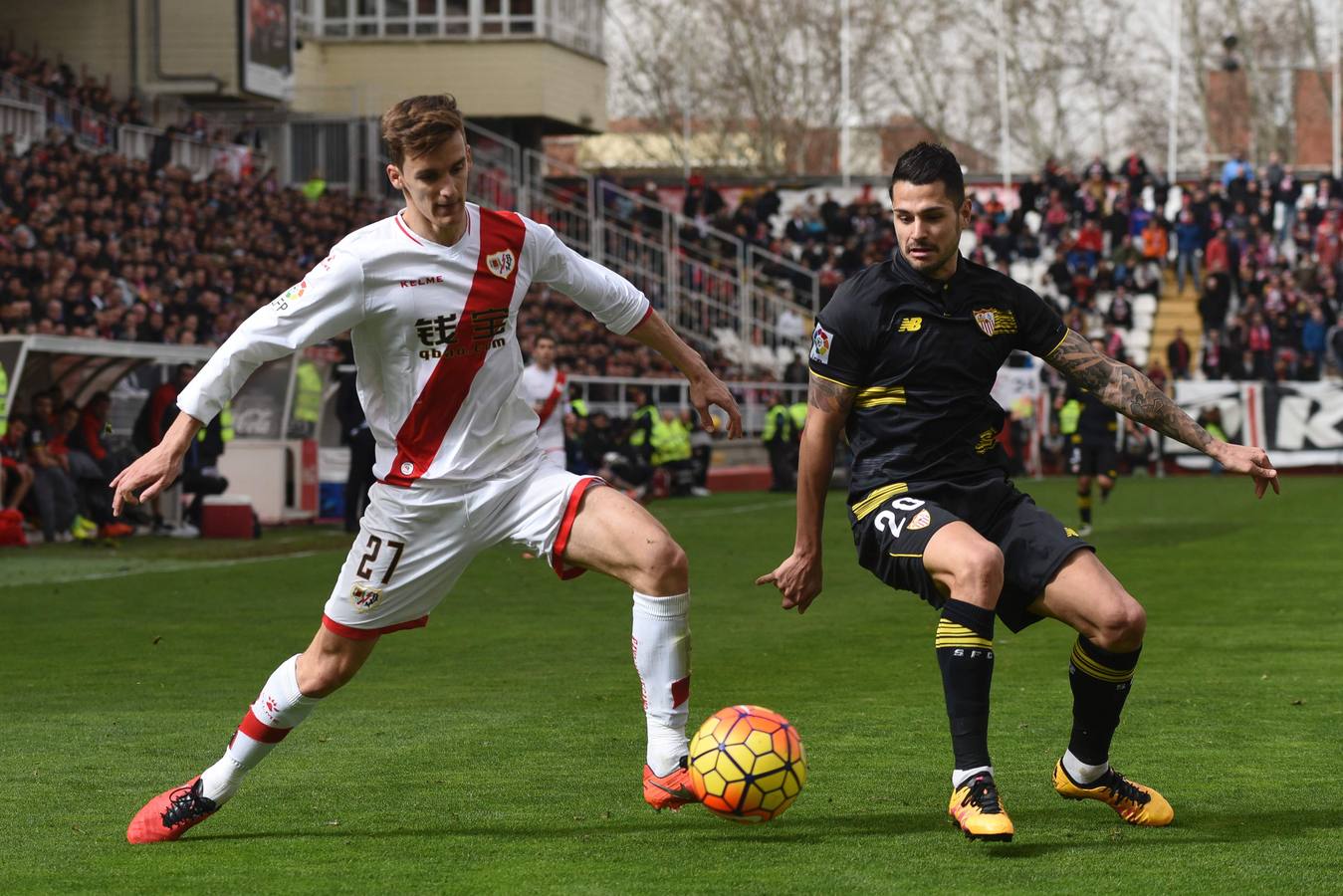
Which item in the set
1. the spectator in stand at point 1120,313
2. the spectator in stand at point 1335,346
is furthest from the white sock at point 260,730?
the spectator in stand at point 1120,313

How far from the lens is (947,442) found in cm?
606

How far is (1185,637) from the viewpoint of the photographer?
1163cm

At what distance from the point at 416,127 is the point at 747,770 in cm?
209

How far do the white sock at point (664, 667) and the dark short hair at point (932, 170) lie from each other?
4.71 feet

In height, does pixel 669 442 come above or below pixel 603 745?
below

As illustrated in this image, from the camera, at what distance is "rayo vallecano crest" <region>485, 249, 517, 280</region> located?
6.02 metres

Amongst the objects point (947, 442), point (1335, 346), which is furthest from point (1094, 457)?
point (1335, 346)

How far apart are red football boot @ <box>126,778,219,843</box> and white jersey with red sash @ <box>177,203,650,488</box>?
114 centimetres

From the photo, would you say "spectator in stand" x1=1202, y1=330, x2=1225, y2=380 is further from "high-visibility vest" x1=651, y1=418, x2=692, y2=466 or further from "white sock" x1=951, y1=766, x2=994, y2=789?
"white sock" x1=951, y1=766, x2=994, y2=789

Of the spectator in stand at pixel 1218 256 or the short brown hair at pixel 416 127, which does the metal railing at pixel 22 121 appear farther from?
the short brown hair at pixel 416 127

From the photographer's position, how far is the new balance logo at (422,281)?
5855 millimetres

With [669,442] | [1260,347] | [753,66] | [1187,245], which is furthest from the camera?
[753,66]

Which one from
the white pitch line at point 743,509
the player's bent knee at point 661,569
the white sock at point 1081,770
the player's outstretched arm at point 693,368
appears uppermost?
the player's outstretched arm at point 693,368

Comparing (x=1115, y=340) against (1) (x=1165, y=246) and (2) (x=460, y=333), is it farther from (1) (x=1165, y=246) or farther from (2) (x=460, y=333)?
(2) (x=460, y=333)
